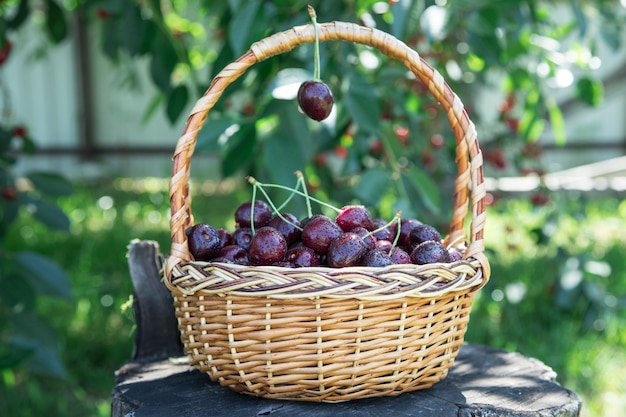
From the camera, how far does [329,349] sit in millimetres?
1090

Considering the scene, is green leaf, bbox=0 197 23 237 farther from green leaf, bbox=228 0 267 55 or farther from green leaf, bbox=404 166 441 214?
green leaf, bbox=404 166 441 214

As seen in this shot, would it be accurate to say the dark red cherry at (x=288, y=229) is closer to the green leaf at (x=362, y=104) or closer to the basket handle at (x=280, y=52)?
the basket handle at (x=280, y=52)

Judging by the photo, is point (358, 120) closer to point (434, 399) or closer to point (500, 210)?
point (434, 399)

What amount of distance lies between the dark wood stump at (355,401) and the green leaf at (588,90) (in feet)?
4.79

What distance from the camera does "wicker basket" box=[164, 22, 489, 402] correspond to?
104 cm

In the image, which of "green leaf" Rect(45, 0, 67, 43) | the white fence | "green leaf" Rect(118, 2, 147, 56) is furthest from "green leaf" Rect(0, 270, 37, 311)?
the white fence

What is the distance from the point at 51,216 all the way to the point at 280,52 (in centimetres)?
125

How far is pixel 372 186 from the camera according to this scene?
1.76 meters

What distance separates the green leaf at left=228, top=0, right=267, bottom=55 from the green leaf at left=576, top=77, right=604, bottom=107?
1.49 m

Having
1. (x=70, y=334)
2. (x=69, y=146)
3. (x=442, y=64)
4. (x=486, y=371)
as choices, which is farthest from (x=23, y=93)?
(x=486, y=371)

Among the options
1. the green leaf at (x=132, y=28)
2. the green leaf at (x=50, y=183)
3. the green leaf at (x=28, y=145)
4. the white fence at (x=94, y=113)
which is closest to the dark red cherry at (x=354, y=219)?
the green leaf at (x=132, y=28)

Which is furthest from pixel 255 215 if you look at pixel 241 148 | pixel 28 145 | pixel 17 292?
pixel 28 145

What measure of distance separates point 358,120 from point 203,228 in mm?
582

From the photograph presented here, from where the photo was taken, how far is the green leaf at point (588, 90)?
8.54ft
